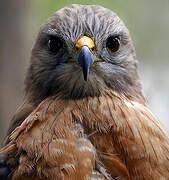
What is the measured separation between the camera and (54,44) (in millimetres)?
3902

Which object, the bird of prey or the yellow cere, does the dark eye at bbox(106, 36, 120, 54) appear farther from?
the yellow cere

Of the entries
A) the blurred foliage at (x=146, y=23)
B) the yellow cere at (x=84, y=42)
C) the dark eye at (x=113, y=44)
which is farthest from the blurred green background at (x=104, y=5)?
the yellow cere at (x=84, y=42)

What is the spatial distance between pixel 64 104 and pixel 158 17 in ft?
16.7

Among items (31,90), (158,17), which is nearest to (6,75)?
(31,90)

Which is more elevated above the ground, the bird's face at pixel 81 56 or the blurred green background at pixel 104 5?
Answer: the bird's face at pixel 81 56

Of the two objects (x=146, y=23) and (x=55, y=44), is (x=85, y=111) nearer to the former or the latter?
(x=55, y=44)

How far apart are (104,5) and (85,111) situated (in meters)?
4.13

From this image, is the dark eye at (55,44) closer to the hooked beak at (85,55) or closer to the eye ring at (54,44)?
the eye ring at (54,44)

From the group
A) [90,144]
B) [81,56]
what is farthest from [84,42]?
[90,144]

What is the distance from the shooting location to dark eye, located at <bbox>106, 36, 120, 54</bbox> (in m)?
3.92

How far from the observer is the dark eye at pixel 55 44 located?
385cm

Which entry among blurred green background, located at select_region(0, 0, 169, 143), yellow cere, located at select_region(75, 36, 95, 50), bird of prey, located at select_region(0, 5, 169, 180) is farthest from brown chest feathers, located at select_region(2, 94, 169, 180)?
blurred green background, located at select_region(0, 0, 169, 143)

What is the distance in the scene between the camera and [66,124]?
3406 mm

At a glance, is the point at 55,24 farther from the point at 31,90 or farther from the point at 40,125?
the point at 40,125
